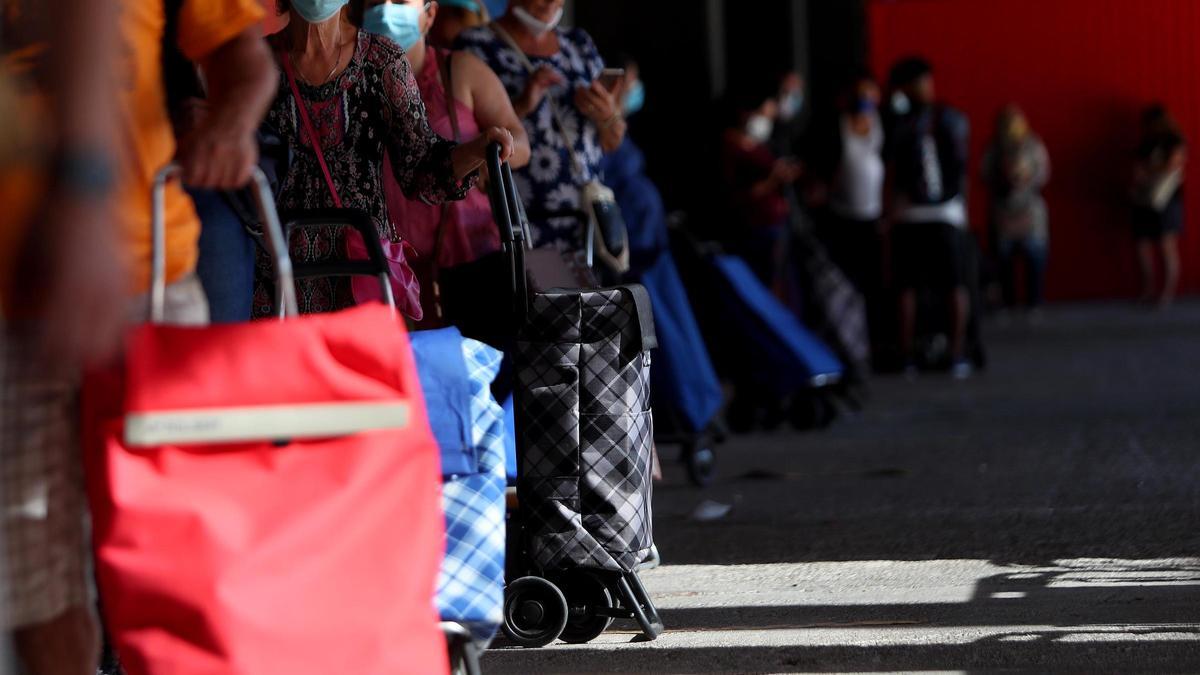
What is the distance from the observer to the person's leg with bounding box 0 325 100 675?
254 cm

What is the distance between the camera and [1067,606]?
485 centimetres

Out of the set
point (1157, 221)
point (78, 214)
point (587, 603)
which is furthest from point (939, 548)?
point (1157, 221)

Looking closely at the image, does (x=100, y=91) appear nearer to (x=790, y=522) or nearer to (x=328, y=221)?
(x=328, y=221)

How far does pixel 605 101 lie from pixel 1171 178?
15.1 m

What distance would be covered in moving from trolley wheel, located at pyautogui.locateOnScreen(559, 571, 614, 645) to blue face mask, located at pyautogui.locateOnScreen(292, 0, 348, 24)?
4.62ft

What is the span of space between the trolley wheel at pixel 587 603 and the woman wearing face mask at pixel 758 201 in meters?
6.74

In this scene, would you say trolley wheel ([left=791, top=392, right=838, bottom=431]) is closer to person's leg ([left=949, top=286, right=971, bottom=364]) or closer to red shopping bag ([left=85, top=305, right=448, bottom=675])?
person's leg ([left=949, top=286, right=971, bottom=364])

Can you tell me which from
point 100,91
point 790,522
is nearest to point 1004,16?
point 790,522

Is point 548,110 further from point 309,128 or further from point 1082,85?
point 1082,85

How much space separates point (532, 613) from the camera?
14.9ft

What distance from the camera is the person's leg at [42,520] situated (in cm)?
254

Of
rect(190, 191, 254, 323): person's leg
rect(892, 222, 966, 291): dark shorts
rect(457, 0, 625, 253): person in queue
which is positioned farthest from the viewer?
rect(892, 222, 966, 291): dark shorts

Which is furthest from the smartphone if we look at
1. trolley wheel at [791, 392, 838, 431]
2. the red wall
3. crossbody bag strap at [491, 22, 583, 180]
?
the red wall

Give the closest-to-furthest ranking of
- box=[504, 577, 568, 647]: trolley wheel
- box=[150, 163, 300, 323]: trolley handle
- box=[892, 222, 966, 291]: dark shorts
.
Answer: box=[150, 163, 300, 323]: trolley handle, box=[504, 577, 568, 647]: trolley wheel, box=[892, 222, 966, 291]: dark shorts
